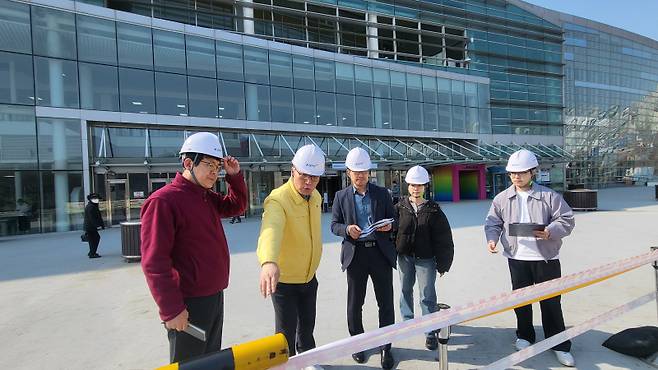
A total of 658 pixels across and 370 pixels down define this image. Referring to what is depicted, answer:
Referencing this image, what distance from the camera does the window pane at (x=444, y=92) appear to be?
29469 millimetres

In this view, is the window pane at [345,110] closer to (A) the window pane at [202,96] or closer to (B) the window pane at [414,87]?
(B) the window pane at [414,87]

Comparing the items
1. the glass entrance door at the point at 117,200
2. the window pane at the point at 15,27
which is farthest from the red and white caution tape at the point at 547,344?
the window pane at the point at 15,27

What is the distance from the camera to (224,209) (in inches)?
106

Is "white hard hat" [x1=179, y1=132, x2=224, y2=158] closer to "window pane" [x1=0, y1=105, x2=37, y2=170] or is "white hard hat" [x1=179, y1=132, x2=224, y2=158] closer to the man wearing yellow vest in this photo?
the man wearing yellow vest

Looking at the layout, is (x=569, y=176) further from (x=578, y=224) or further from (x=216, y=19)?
(x=216, y=19)

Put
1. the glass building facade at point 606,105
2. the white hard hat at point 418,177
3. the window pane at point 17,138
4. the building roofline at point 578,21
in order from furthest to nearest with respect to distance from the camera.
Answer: the glass building facade at point 606,105 < the building roofline at point 578,21 < the window pane at point 17,138 < the white hard hat at point 418,177

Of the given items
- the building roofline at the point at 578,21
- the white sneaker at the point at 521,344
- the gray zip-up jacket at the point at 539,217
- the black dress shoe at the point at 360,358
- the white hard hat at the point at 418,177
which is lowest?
the black dress shoe at the point at 360,358

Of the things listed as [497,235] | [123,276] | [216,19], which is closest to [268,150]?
[216,19]

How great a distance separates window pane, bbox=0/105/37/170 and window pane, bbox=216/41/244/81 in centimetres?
958

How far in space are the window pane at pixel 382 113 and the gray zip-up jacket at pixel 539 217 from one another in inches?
920

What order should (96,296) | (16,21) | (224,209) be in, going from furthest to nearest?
(16,21), (96,296), (224,209)

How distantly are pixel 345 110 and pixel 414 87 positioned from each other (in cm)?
676

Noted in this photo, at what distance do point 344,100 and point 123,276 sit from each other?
20.8m

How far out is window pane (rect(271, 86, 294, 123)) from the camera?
23078mm
